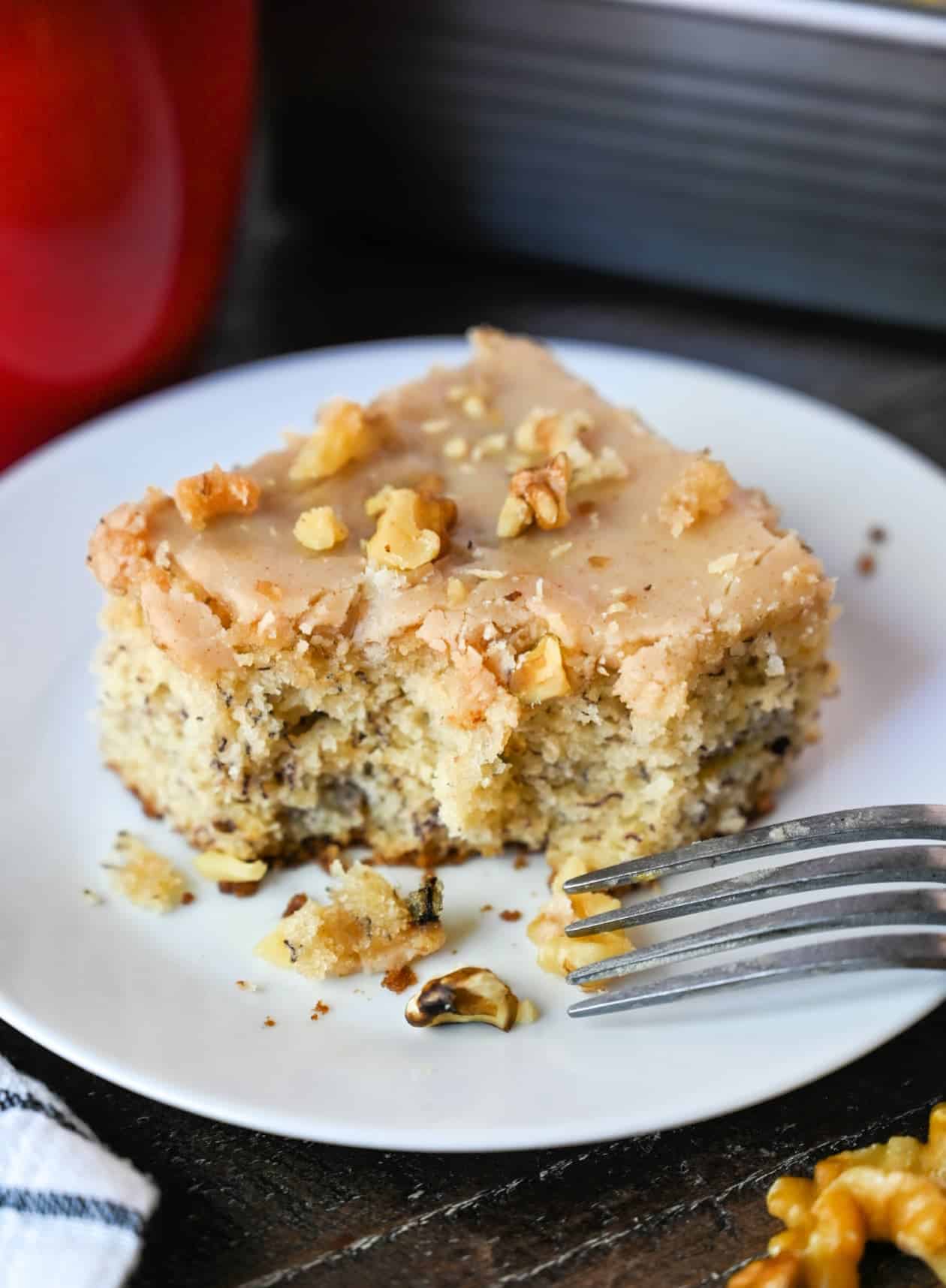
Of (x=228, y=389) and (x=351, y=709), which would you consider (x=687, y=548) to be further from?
(x=228, y=389)

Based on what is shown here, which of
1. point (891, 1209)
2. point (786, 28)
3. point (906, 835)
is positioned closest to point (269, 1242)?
point (891, 1209)

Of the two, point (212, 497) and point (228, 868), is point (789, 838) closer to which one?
point (228, 868)

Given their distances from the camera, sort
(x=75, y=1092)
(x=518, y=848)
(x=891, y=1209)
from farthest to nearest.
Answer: (x=518, y=848), (x=75, y=1092), (x=891, y=1209)

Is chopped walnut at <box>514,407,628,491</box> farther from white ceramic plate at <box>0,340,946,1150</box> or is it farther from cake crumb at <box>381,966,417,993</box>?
cake crumb at <box>381,966,417,993</box>

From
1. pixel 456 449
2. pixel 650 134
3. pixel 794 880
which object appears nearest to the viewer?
pixel 794 880

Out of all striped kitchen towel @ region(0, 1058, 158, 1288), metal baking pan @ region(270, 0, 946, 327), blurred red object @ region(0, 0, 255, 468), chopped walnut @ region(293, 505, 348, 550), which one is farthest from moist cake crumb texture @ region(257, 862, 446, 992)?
metal baking pan @ region(270, 0, 946, 327)

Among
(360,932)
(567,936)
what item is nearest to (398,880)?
(360,932)
